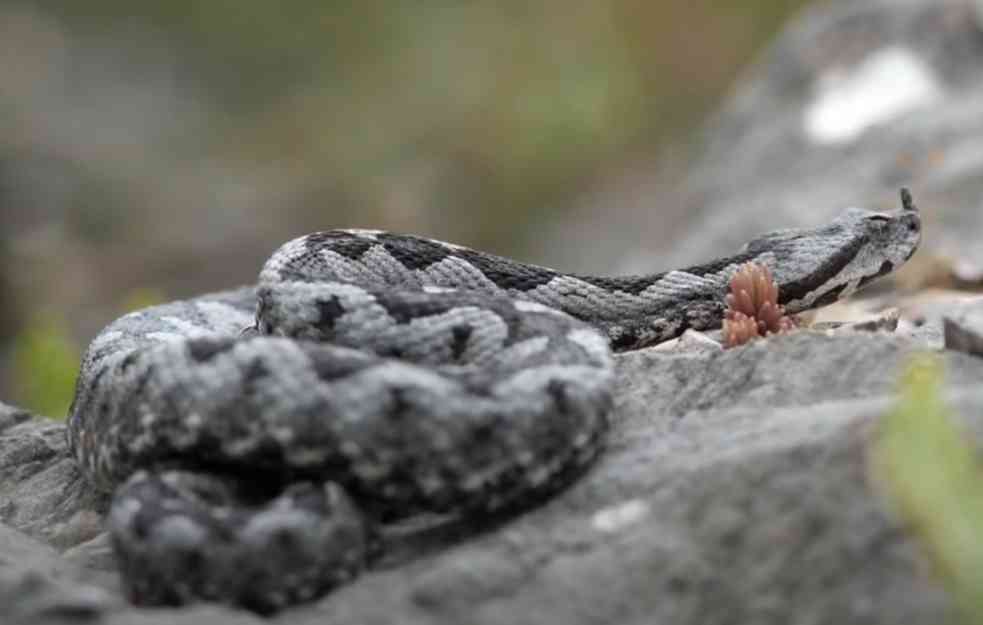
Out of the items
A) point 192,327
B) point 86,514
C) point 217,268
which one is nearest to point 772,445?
point 86,514

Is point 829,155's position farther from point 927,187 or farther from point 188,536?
point 188,536

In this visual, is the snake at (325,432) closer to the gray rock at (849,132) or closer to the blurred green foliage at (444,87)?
the gray rock at (849,132)

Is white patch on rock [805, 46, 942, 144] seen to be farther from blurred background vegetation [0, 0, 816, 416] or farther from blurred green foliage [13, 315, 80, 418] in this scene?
blurred green foliage [13, 315, 80, 418]

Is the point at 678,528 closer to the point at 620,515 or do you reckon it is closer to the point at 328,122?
the point at 620,515

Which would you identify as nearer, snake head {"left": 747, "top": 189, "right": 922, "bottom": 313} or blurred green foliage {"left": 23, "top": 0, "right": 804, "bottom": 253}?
snake head {"left": 747, "top": 189, "right": 922, "bottom": 313}

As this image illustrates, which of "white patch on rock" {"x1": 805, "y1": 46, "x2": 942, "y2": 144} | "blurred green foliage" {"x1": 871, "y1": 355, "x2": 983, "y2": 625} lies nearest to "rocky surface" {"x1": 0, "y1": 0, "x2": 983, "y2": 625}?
"blurred green foliage" {"x1": 871, "y1": 355, "x2": 983, "y2": 625}

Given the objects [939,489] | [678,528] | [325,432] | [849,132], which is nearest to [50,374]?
[325,432]
